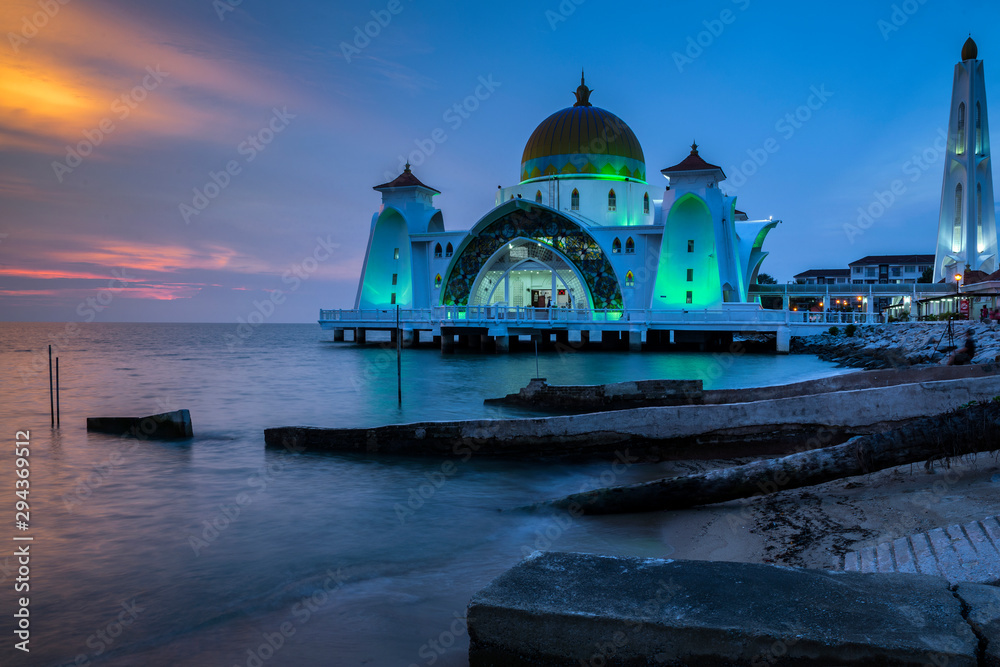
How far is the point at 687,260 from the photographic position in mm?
32625

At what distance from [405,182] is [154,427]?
29680 mm

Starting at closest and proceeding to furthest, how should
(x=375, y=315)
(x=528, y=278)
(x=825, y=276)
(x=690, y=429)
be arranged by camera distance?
(x=690, y=429) < (x=375, y=315) < (x=528, y=278) < (x=825, y=276)

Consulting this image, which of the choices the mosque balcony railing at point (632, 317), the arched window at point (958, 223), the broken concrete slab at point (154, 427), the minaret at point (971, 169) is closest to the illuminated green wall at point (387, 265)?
the mosque balcony railing at point (632, 317)

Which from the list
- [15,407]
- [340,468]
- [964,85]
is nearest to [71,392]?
[15,407]

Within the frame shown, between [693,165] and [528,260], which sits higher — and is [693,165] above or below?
above

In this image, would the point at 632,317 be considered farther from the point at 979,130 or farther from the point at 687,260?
the point at 979,130

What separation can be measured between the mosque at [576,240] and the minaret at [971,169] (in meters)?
11.6

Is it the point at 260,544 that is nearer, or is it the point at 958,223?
the point at 260,544

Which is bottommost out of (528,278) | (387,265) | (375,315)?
(375,315)

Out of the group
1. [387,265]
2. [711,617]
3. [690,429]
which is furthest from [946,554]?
[387,265]

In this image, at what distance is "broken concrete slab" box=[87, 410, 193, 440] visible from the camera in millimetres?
10469

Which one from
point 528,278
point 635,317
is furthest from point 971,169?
point 528,278

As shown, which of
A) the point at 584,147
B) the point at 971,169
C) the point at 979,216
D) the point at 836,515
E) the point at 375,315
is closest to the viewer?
the point at 836,515

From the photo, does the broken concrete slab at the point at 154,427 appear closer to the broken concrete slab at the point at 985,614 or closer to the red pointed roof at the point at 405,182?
the broken concrete slab at the point at 985,614
